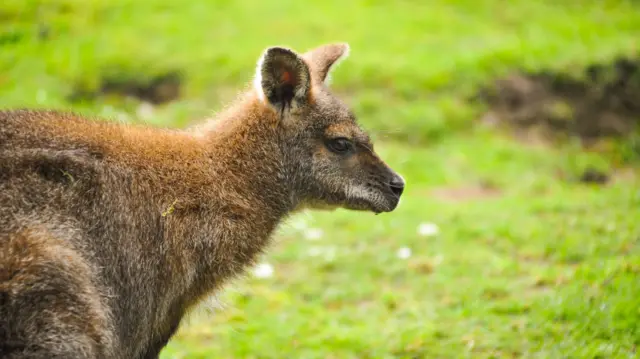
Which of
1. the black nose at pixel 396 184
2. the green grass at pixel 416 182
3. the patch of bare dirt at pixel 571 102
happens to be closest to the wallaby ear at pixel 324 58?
the black nose at pixel 396 184

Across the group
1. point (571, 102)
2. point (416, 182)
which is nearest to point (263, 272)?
point (416, 182)

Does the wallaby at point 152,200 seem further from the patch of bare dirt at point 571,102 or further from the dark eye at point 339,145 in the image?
the patch of bare dirt at point 571,102

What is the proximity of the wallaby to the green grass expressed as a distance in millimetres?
459

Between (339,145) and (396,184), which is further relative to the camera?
(396,184)

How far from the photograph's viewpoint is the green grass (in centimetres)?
641

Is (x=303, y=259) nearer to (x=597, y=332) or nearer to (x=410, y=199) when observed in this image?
(x=410, y=199)

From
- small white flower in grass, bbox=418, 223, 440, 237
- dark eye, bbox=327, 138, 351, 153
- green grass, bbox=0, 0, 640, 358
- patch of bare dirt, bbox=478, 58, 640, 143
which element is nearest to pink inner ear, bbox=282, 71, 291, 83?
dark eye, bbox=327, 138, 351, 153

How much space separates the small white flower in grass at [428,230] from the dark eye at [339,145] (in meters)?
3.14

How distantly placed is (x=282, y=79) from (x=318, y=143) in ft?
1.65

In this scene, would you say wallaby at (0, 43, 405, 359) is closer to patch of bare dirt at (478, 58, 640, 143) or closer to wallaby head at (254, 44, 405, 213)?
wallaby head at (254, 44, 405, 213)

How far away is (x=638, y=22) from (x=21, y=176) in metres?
14.2

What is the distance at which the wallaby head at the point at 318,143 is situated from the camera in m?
5.48

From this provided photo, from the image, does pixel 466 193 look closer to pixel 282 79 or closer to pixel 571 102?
pixel 571 102

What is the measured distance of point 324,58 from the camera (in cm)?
606
